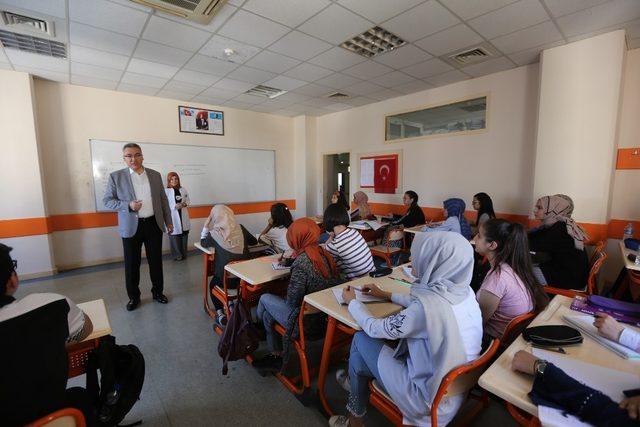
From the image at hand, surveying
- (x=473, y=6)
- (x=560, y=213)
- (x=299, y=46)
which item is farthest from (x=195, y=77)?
(x=560, y=213)

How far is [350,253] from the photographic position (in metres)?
2.23

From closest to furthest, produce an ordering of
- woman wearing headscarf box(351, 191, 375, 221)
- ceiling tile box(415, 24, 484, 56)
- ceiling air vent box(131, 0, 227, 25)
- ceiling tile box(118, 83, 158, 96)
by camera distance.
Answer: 1. ceiling air vent box(131, 0, 227, 25)
2. ceiling tile box(415, 24, 484, 56)
3. ceiling tile box(118, 83, 158, 96)
4. woman wearing headscarf box(351, 191, 375, 221)

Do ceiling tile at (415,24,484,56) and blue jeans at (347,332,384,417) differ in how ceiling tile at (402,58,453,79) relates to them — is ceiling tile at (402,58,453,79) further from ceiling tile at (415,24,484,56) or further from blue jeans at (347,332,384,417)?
blue jeans at (347,332,384,417)

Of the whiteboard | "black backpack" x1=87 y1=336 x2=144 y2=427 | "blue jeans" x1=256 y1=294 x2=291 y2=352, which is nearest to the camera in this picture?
"black backpack" x1=87 y1=336 x2=144 y2=427

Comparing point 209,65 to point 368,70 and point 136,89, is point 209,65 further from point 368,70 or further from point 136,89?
point 368,70

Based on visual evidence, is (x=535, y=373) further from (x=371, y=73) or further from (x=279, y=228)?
(x=371, y=73)

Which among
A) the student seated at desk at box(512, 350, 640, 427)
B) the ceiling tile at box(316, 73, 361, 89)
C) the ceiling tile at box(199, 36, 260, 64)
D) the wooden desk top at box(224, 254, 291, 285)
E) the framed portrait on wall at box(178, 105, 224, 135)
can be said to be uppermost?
the ceiling tile at box(316, 73, 361, 89)

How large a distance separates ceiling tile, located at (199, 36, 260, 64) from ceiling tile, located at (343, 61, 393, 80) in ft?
4.28

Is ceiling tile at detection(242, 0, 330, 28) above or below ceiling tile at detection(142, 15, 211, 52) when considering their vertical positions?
above

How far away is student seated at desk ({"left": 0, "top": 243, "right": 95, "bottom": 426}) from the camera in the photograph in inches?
34.4

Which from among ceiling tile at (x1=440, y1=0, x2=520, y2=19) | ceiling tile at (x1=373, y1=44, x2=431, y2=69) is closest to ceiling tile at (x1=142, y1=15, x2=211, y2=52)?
ceiling tile at (x1=373, y1=44, x2=431, y2=69)

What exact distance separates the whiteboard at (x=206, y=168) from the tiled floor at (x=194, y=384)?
2359 mm

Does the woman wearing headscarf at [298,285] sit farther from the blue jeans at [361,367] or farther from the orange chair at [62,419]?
the orange chair at [62,419]

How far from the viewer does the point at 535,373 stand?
993 mm
